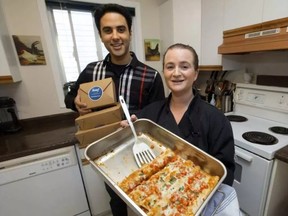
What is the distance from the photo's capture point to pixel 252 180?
106 cm

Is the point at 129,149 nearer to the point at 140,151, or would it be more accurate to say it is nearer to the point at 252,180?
the point at 140,151

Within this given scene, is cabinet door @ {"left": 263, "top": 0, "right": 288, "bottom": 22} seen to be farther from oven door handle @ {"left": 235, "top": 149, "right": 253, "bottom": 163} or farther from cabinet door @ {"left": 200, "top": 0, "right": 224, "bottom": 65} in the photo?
oven door handle @ {"left": 235, "top": 149, "right": 253, "bottom": 163}

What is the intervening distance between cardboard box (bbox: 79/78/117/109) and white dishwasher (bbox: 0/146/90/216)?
0.57 metres

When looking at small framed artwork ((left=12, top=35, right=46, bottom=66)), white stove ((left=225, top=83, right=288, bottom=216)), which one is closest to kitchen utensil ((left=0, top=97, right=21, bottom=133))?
small framed artwork ((left=12, top=35, right=46, bottom=66))

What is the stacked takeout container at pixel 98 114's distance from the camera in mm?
847

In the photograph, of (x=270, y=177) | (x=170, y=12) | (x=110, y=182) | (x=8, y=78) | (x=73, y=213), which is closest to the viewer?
(x=110, y=182)

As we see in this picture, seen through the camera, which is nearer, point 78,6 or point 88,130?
point 88,130

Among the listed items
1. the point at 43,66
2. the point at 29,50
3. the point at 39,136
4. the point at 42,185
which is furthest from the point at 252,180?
the point at 29,50

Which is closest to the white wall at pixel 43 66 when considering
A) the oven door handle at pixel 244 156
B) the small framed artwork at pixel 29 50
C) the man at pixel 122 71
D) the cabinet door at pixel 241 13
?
the small framed artwork at pixel 29 50

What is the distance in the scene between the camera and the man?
941 mm

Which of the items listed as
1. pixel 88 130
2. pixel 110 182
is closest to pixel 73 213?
pixel 88 130

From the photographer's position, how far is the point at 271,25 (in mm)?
1021

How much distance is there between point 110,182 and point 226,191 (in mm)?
409

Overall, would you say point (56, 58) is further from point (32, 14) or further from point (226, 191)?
point (226, 191)
